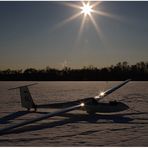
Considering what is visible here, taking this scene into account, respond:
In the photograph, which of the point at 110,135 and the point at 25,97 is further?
the point at 25,97

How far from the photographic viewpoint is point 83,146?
9133 mm

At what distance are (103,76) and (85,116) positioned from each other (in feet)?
166

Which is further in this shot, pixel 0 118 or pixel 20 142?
pixel 0 118

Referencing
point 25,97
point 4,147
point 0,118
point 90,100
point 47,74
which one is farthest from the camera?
point 47,74

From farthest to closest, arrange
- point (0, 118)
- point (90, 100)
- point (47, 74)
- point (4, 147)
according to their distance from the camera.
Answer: point (47, 74), point (90, 100), point (0, 118), point (4, 147)

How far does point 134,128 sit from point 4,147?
18.2ft

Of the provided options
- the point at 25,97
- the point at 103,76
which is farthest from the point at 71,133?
the point at 103,76

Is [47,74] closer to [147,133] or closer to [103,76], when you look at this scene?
[103,76]

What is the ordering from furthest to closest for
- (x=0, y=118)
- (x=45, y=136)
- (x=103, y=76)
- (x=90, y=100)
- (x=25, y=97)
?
(x=103, y=76) → (x=25, y=97) → (x=90, y=100) → (x=0, y=118) → (x=45, y=136)

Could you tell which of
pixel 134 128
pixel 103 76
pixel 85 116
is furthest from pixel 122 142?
pixel 103 76

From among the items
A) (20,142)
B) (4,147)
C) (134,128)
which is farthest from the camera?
(134,128)

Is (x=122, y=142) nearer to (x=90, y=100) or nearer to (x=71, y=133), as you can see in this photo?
(x=71, y=133)

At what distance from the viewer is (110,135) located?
10797 millimetres

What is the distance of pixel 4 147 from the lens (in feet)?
28.9
